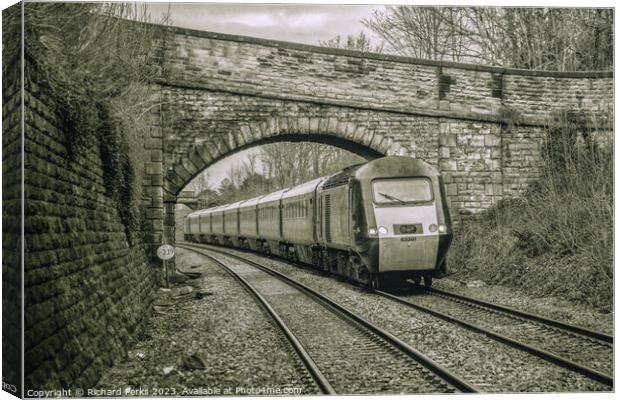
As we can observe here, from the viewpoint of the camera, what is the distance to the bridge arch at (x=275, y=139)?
40.0 feet

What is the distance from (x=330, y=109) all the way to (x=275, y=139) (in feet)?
4.12

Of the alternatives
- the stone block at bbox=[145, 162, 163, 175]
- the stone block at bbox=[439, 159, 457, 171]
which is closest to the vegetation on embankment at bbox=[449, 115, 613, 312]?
the stone block at bbox=[439, 159, 457, 171]

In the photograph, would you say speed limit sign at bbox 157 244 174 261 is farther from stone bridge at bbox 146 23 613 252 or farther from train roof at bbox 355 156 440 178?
train roof at bbox 355 156 440 178

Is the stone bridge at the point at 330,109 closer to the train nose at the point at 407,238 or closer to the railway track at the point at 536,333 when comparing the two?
the train nose at the point at 407,238

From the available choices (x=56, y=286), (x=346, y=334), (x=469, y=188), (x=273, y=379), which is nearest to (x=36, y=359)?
(x=56, y=286)

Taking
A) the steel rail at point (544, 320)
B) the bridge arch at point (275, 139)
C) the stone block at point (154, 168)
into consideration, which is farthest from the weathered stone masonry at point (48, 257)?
the bridge arch at point (275, 139)

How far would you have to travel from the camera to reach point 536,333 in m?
6.82

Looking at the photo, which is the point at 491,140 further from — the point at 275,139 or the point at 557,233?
the point at 275,139

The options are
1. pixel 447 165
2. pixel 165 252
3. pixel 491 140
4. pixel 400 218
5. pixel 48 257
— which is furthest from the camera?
pixel 491 140

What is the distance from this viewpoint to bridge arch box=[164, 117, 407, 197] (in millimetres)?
12188

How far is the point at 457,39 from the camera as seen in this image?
9242 mm

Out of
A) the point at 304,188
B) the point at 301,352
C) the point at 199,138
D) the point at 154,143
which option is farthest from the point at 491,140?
the point at 301,352

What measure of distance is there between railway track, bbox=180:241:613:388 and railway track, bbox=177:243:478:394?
102 centimetres

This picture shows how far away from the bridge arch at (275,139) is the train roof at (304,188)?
88 centimetres
